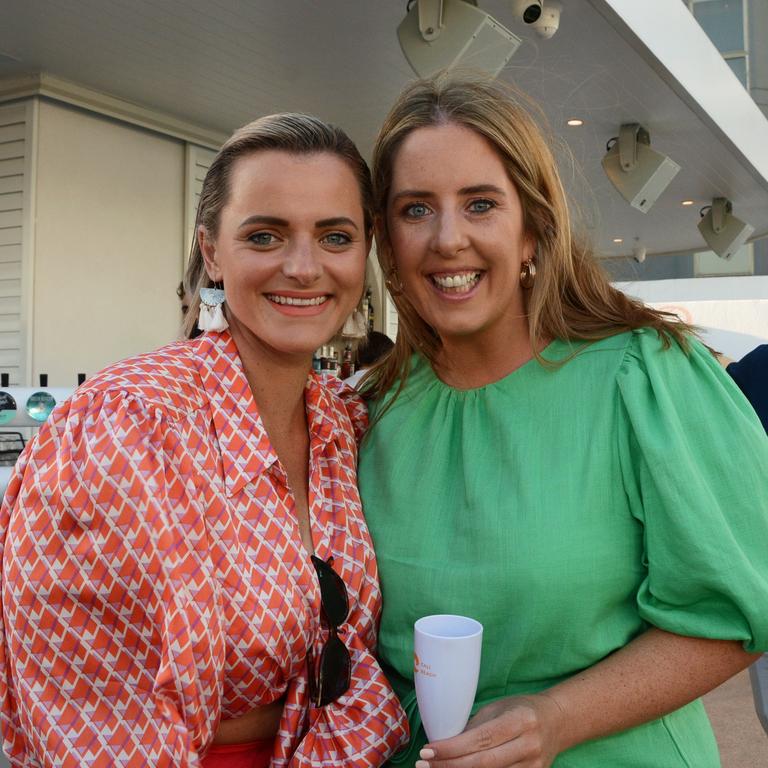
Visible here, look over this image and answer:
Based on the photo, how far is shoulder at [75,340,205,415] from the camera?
134 cm

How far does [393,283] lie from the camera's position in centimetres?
193

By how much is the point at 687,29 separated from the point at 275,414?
5043 millimetres

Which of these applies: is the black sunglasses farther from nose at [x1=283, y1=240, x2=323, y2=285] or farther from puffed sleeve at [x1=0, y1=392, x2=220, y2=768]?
nose at [x1=283, y1=240, x2=323, y2=285]

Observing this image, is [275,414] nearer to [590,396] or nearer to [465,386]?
[465,386]

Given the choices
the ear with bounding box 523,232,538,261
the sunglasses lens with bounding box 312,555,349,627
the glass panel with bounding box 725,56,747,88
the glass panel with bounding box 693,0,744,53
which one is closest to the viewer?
the sunglasses lens with bounding box 312,555,349,627

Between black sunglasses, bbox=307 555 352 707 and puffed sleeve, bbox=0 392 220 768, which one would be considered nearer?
puffed sleeve, bbox=0 392 220 768

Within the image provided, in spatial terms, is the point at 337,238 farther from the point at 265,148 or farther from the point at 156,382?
the point at 156,382

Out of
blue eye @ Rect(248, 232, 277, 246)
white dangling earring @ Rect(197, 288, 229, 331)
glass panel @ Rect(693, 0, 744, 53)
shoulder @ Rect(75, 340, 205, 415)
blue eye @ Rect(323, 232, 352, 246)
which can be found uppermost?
glass panel @ Rect(693, 0, 744, 53)

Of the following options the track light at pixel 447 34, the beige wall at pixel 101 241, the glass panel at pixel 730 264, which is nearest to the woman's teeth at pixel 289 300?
the track light at pixel 447 34

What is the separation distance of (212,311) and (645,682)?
1.04m

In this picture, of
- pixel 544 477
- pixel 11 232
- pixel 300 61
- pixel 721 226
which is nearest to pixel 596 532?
pixel 544 477

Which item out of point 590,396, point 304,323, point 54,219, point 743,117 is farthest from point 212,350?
point 743,117

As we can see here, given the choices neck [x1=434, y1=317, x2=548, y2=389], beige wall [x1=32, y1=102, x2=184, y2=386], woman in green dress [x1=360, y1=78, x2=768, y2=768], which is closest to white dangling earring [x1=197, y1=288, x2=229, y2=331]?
woman in green dress [x1=360, y1=78, x2=768, y2=768]

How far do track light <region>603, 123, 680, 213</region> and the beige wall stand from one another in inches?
128
